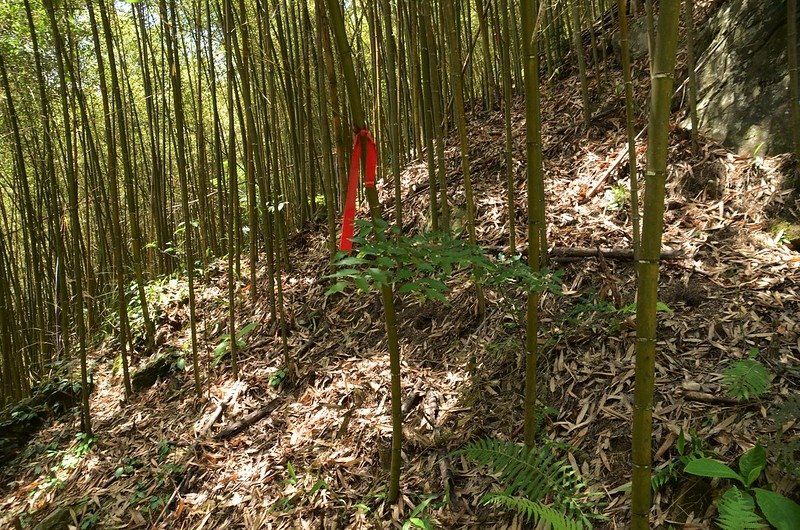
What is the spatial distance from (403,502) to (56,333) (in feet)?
14.3

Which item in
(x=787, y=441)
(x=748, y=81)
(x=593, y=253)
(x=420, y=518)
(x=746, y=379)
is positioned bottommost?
(x=420, y=518)

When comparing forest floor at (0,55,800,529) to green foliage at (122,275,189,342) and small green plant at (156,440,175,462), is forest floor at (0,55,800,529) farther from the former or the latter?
green foliage at (122,275,189,342)

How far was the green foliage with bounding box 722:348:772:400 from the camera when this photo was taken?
1.77 metres

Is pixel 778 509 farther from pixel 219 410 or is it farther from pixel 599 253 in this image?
pixel 219 410

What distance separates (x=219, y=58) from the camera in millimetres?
6406

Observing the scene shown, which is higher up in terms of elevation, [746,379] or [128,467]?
[746,379]

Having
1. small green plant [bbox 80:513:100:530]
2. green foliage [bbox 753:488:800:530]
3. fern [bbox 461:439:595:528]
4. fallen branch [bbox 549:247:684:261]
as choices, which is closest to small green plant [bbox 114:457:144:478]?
small green plant [bbox 80:513:100:530]

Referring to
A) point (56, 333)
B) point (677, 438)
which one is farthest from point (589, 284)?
point (56, 333)

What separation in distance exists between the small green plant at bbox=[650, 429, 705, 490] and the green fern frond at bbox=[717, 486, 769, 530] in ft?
0.58

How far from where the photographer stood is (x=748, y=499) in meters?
1.46

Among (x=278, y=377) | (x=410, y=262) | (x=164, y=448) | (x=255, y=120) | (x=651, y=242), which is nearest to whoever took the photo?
(x=651, y=242)

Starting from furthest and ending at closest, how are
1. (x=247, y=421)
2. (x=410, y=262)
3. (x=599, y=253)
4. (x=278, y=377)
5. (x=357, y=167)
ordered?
(x=278, y=377) < (x=247, y=421) < (x=599, y=253) < (x=357, y=167) < (x=410, y=262)

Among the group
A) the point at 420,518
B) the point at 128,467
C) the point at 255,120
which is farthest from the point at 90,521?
the point at 255,120

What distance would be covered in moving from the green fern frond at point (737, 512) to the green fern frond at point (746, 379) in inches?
→ 15.4
